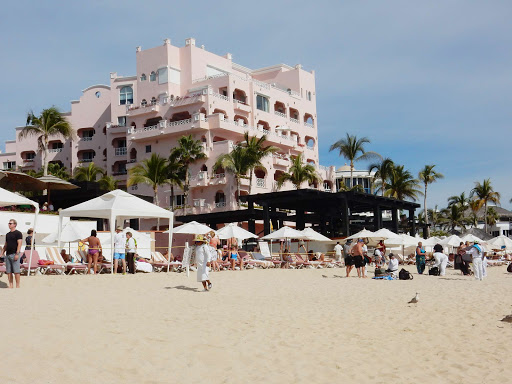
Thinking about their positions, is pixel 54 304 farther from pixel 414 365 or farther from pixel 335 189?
pixel 335 189

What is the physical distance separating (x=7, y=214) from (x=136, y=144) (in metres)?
27.4

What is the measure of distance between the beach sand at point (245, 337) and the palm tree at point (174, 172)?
33378 millimetres

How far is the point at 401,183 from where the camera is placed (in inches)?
2372

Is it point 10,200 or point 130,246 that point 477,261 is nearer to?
point 130,246

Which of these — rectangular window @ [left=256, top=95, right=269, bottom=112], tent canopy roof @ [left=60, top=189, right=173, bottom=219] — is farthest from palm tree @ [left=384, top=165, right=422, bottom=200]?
tent canopy roof @ [left=60, top=189, right=173, bottom=219]

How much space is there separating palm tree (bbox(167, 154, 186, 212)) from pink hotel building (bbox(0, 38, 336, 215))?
4.01 ft

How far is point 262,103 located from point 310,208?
14200mm

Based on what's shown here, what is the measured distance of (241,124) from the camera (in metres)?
51.3

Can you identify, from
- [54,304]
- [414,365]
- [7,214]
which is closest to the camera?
[414,365]

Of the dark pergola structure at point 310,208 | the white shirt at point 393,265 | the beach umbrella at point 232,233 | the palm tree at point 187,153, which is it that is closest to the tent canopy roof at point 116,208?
the white shirt at point 393,265

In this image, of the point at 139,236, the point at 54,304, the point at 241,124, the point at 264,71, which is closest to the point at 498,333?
the point at 54,304

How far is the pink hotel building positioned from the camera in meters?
49.6

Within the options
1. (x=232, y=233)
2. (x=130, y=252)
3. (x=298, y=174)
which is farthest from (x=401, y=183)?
(x=130, y=252)

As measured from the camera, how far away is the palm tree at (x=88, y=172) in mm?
55062
